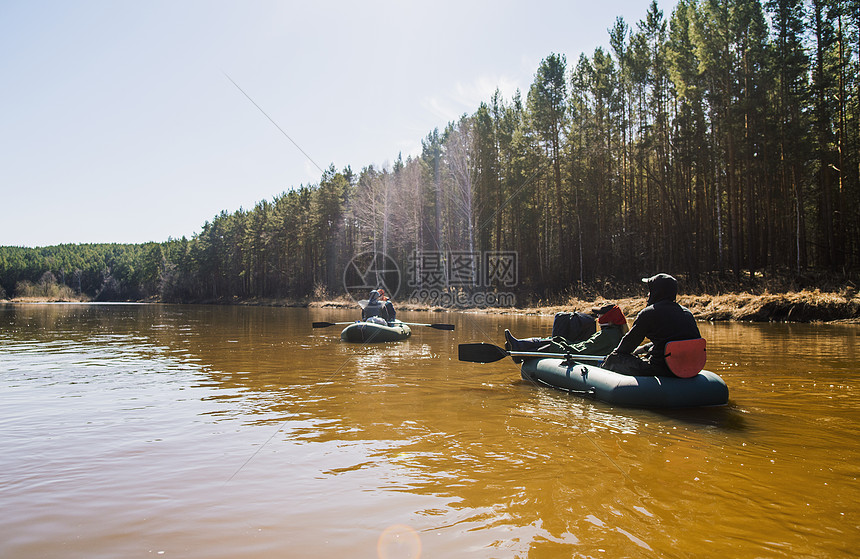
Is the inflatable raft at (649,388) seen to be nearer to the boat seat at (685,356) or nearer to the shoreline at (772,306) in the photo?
the boat seat at (685,356)

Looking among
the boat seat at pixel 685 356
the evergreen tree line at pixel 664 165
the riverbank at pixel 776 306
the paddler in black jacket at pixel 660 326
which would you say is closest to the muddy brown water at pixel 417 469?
the boat seat at pixel 685 356

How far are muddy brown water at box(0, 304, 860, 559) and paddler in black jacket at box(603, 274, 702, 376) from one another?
2.41 ft

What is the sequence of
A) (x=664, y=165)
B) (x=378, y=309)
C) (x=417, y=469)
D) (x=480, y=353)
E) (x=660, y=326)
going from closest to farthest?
(x=417, y=469) < (x=660, y=326) < (x=480, y=353) < (x=378, y=309) < (x=664, y=165)

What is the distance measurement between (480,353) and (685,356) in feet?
13.5

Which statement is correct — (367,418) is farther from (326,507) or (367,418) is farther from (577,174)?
(577,174)

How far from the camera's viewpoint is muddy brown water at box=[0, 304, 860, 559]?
134 inches

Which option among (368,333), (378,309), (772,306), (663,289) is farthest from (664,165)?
(663,289)

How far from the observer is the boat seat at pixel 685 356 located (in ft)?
22.8

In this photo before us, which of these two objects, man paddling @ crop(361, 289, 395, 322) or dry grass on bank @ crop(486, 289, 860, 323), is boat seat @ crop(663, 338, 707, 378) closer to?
man paddling @ crop(361, 289, 395, 322)

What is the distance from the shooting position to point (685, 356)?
6.99 meters

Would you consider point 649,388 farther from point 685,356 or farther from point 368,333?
point 368,333

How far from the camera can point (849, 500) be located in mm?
3965

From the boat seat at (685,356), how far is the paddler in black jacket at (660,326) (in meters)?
0.10

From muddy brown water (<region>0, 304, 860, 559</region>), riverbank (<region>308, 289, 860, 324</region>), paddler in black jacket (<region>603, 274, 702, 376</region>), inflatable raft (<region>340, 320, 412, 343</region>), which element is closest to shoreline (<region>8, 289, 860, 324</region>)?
riverbank (<region>308, 289, 860, 324</region>)
